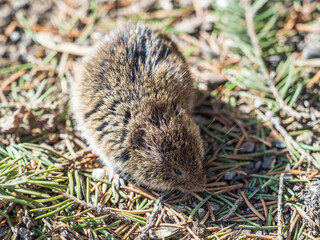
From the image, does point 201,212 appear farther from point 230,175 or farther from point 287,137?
point 287,137

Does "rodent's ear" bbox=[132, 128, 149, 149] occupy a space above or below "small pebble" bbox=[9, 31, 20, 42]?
below

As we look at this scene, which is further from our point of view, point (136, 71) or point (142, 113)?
point (136, 71)

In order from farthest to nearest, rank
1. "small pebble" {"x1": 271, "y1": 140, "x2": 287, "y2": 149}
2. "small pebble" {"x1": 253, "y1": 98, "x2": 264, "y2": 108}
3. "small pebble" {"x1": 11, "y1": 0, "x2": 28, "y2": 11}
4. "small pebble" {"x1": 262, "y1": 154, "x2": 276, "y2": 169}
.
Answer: "small pebble" {"x1": 11, "y1": 0, "x2": 28, "y2": 11}
"small pebble" {"x1": 253, "y1": 98, "x2": 264, "y2": 108}
"small pebble" {"x1": 271, "y1": 140, "x2": 287, "y2": 149}
"small pebble" {"x1": 262, "y1": 154, "x2": 276, "y2": 169}

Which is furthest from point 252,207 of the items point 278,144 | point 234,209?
point 278,144

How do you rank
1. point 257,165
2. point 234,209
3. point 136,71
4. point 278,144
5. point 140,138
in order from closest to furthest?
point 234,209 < point 140,138 < point 136,71 < point 257,165 < point 278,144

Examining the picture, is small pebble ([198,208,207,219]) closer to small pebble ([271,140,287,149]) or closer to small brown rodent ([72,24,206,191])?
small brown rodent ([72,24,206,191])

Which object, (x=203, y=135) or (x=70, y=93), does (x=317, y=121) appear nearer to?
(x=203, y=135)

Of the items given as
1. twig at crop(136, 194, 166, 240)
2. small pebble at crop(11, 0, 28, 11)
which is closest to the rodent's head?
twig at crop(136, 194, 166, 240)

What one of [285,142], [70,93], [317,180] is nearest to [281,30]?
[285,142]
